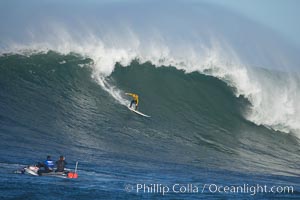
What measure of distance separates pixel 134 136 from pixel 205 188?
15.8 ft

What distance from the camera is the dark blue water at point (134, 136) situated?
31.4 feet

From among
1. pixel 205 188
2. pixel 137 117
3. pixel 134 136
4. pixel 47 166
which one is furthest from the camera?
pixel 137 117

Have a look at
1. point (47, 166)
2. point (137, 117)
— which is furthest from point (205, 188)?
point (137, 117)

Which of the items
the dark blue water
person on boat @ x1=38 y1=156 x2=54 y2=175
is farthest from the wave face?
person on boat @ x1=38 y1=156 x2=54 y2=175

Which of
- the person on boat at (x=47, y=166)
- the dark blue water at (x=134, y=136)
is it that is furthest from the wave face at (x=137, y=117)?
the person on boat at (x=47, y=166)

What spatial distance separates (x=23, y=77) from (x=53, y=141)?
240 inches

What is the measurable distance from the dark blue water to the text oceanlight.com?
25mm

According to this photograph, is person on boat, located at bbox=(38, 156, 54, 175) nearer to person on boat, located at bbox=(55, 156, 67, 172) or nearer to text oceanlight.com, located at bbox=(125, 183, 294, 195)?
person on boat, located at bbox=(55, 156, 67, 172)

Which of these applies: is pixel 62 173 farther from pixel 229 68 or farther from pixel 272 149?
pixel 229 68

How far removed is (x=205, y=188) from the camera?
9.76 metres

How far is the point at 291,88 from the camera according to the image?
22000 mm

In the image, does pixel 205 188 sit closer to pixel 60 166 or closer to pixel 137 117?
pixel 60 166

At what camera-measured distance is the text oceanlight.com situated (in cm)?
929

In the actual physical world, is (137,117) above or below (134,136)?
above
